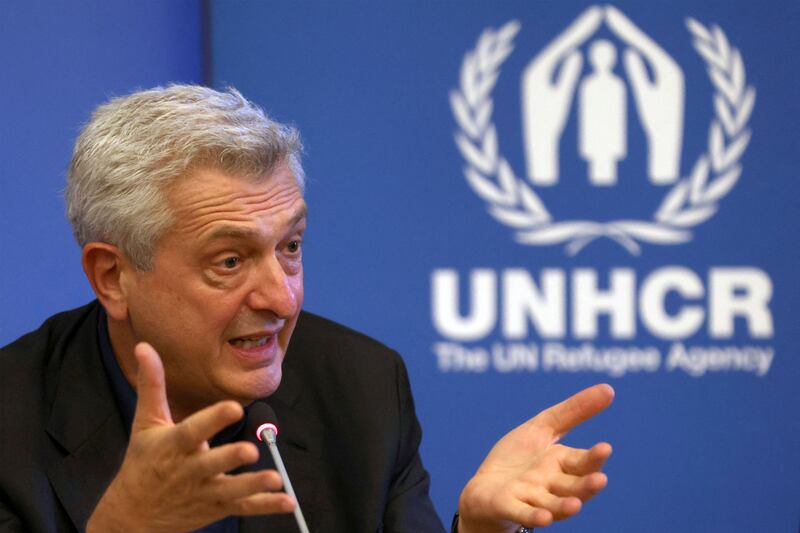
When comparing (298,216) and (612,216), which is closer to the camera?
(298,216)

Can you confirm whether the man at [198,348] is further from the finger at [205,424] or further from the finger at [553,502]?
the finger at [205,424]

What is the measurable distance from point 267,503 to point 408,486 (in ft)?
2.74

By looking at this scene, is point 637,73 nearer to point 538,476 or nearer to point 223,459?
point 538,476

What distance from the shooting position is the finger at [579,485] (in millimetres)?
1629

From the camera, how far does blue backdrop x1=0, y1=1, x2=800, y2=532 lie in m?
3.15

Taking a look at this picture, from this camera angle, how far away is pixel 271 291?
198 centimetres

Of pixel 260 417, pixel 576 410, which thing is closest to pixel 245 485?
pixel 260 417

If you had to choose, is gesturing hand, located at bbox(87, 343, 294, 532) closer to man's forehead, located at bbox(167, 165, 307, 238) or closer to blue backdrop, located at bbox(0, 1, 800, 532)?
man's forehead, located at bbox(167, 165, 307, 238)

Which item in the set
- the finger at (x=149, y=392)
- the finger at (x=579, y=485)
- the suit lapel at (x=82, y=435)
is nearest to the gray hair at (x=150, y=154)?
the suit lapel at (x=82, y=435)

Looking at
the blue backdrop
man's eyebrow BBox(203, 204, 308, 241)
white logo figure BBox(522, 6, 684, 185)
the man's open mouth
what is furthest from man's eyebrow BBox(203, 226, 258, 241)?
white logo figure BBox(522, 6, 684, 185)

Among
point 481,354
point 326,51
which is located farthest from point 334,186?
point 481,354

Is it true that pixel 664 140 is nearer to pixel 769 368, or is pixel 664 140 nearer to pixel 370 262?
pixel 769 368

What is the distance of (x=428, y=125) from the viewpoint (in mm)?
3242

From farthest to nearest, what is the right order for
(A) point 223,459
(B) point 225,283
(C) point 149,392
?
(B) point 225,283 → (C) point 149,392 → (A) point 223,459
